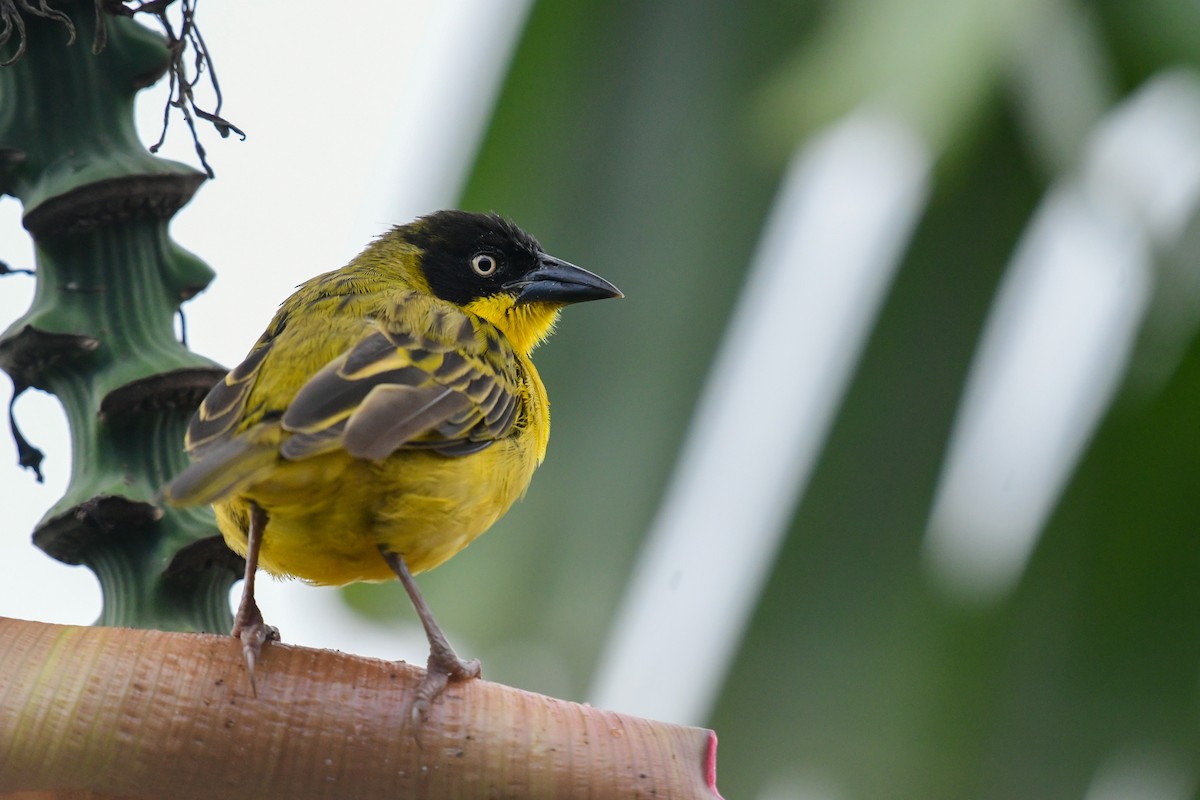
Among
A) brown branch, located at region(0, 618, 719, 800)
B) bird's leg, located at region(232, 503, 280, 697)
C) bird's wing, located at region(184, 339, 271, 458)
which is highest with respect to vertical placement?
bird's wing, located at region(184, 339, 271, 458)

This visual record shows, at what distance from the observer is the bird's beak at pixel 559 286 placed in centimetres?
451

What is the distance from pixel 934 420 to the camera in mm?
7078

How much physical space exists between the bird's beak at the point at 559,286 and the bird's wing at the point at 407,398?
529 millimetres

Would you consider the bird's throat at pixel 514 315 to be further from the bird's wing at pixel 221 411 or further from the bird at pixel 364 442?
the bird's wing at pixel 221 411

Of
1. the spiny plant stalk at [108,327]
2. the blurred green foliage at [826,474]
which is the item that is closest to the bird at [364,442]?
the spiny plant stalk at [108,327]

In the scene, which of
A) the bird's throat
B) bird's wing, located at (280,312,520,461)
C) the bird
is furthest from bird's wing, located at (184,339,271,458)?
the bird's throat

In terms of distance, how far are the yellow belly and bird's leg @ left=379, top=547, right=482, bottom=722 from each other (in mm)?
43

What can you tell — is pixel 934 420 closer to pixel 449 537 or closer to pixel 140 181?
pixel 449 537

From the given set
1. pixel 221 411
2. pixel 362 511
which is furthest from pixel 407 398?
pixel 221 411

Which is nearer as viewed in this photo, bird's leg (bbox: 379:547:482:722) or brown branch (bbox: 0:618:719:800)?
brown branch (bbox: 0:618:719:800)

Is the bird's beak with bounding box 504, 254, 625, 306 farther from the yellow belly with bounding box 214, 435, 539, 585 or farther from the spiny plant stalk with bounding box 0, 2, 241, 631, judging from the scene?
the spiny plant stalk with bounding box 0, 2, 241, 631

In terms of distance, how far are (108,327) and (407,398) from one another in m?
0.69

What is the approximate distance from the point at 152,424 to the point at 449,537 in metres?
0.82

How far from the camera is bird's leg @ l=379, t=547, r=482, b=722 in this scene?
2.09m
